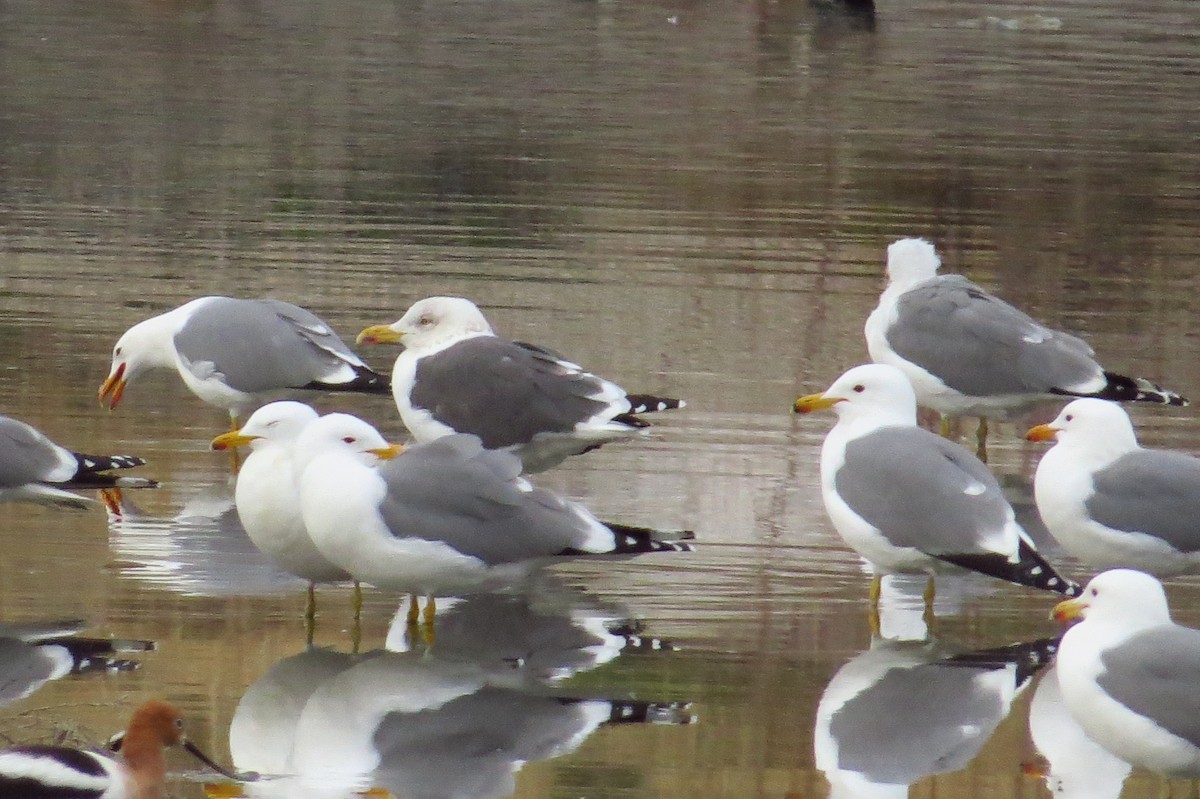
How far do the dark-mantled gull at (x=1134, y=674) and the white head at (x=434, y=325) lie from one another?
3825 millimetres

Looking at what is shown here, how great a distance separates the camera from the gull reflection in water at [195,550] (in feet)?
25.2

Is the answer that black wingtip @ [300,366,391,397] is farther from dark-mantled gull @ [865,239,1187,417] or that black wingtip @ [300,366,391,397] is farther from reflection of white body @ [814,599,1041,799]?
reflection of white body @ [814,599,1041,799]

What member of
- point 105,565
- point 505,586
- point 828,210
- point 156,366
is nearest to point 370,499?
point 505,586

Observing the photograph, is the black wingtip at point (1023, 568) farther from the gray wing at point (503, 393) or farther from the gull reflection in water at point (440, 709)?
the gray wing at point (503, 393)

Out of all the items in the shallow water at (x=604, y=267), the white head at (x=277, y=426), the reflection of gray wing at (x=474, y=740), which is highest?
the white head at (x=277, y=426)

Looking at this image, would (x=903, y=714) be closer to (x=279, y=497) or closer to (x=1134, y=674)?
(x=1134, y=674)

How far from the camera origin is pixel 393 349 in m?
11.7

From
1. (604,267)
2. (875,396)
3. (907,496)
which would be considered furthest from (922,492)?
(604,267)

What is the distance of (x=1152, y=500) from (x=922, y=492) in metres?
0.82

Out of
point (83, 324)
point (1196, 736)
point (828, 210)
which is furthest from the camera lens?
point (828, 210)

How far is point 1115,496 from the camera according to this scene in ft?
24.4

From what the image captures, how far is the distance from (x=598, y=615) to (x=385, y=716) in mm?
1231

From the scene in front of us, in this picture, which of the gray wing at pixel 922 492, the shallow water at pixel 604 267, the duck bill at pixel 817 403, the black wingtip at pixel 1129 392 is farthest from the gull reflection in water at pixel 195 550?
the black wingtip at pixel 1129 392

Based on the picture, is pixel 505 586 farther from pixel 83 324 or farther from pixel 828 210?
pixel 828 210
